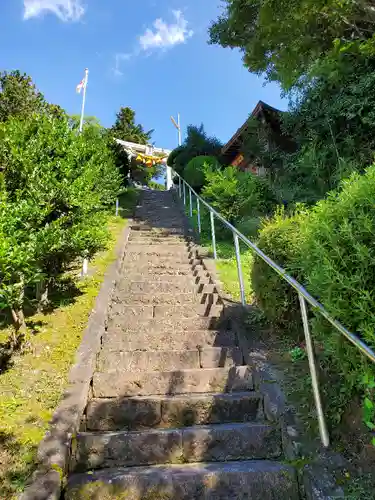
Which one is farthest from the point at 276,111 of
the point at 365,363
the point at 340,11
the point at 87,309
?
the point at 365,363

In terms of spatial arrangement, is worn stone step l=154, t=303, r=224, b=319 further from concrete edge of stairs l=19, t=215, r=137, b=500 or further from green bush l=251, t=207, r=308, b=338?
green bush l=251, t=207, r=308, b=338

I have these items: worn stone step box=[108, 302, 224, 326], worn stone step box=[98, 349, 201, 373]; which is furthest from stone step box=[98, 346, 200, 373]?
worn stone step box=[108, 302, 224, 326]

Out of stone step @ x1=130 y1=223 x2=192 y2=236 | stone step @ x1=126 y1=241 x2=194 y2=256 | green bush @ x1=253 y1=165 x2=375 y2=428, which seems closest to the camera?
green bush @ x1=253 y1=165 x2=375 y2=428

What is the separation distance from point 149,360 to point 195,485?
1334 millimetres

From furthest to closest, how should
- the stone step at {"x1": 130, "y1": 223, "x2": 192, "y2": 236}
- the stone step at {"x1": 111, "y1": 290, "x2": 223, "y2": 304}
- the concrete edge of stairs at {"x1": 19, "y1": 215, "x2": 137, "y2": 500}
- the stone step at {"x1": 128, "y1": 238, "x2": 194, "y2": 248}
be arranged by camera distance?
the stone step at {"x1": 130, "y1": 223, "x2": 192, "y2": 236} < the stone step at {"x1": 128, "y1": 238, "x2": 194, "y2": 248} < the stone step at {"x1": 111, "y1": 290, "x2": 223, "y2": 304} < the concrete edge of stairs at {"x1": 19, "y1": 215, "x2": 137, "y2": 500}

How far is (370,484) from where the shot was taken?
6.13 ft

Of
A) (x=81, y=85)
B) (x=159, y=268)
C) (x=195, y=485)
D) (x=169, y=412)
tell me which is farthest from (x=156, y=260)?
(x=81, y=85)

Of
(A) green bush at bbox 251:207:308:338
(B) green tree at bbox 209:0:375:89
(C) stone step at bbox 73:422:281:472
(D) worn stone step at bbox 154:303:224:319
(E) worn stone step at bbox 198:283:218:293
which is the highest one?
(B) green tree at bbox 209:0:375:89

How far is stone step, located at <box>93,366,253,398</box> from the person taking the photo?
3.11 metres

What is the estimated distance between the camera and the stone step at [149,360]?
3400mm

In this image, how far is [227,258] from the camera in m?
6.91

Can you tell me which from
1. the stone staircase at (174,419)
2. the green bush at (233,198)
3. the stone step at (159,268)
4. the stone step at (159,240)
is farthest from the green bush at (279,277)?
the green bush at (233,198)

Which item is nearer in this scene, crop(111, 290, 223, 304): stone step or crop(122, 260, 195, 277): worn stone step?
crop(111, 290, 223, 304): stone step

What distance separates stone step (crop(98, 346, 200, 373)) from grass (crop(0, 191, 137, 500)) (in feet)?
1.16
